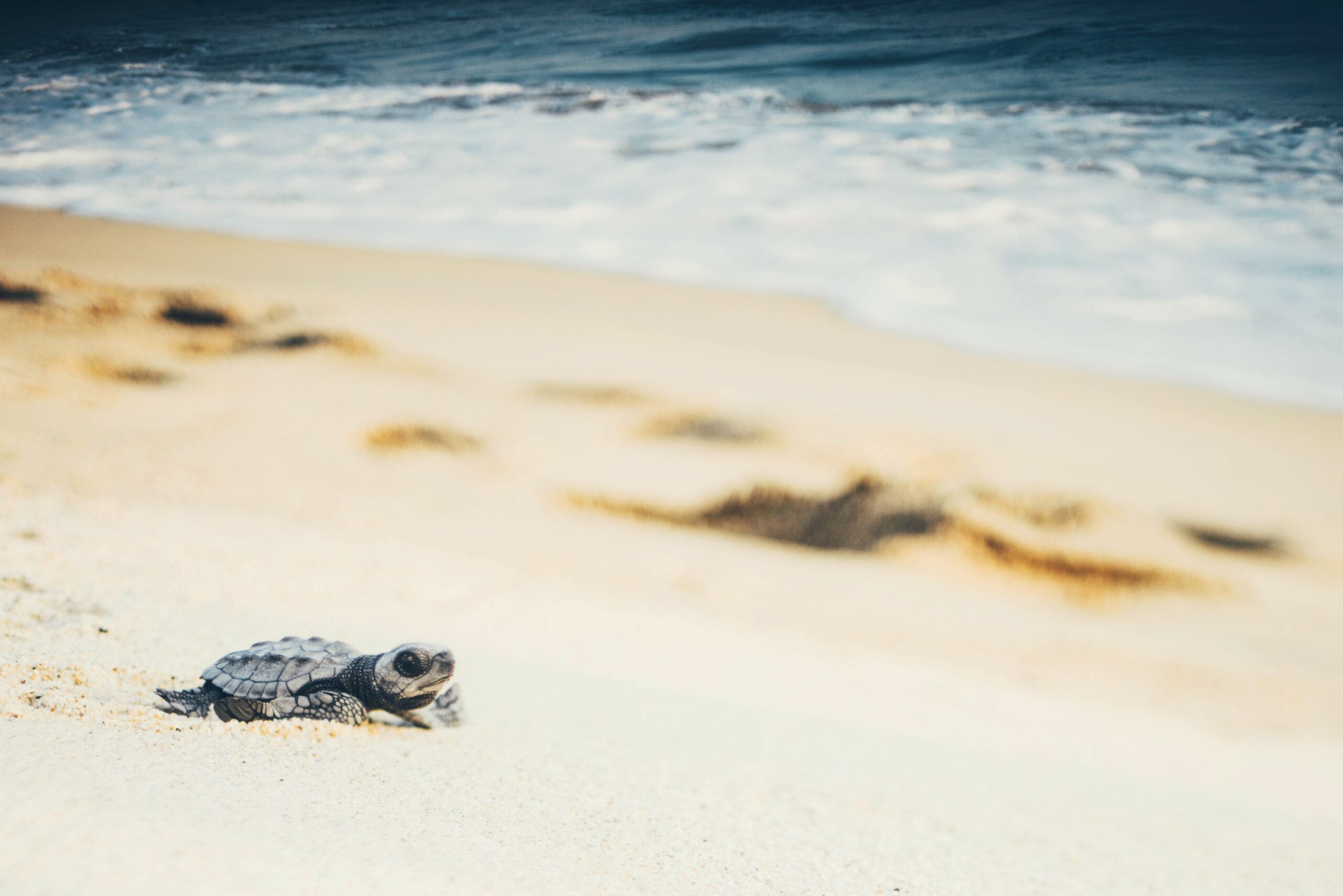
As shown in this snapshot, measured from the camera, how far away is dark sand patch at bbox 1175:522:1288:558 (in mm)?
2238

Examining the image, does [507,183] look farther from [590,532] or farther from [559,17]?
[559,17]

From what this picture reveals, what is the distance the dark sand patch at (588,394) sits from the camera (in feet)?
9.50

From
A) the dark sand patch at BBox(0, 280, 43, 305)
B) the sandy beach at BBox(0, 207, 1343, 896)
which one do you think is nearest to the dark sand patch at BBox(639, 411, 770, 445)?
the sandy beach at BBox(0, 207, 1343, 896)

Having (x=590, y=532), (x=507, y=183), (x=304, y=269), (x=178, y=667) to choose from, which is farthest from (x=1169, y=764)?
(x=507, y=183)

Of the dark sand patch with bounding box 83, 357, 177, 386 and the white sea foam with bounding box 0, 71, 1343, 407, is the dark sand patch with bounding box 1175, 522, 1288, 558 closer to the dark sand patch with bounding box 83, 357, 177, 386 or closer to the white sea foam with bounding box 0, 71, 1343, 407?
the white sea foam with bounding box 0, 71, 1343, 407

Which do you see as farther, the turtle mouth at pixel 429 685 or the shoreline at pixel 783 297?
the shoreline at pixel 783 297

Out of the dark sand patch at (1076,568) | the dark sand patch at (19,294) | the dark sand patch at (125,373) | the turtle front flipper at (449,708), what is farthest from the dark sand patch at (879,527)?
the dark sand patch at (19,294)

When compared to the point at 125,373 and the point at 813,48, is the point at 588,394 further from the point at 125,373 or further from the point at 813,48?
the point at 813,48

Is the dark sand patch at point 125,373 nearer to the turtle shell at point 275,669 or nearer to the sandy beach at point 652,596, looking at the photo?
the sandy beach at point 652,596

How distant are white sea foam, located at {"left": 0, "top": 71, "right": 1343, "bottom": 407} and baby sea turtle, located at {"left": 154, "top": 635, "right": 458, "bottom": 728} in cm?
257

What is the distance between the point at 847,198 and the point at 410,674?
430 centimetres

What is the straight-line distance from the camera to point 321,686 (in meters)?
1.41

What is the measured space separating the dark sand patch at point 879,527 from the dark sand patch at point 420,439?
44 cm

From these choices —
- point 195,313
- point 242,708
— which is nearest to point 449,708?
point 242,708
